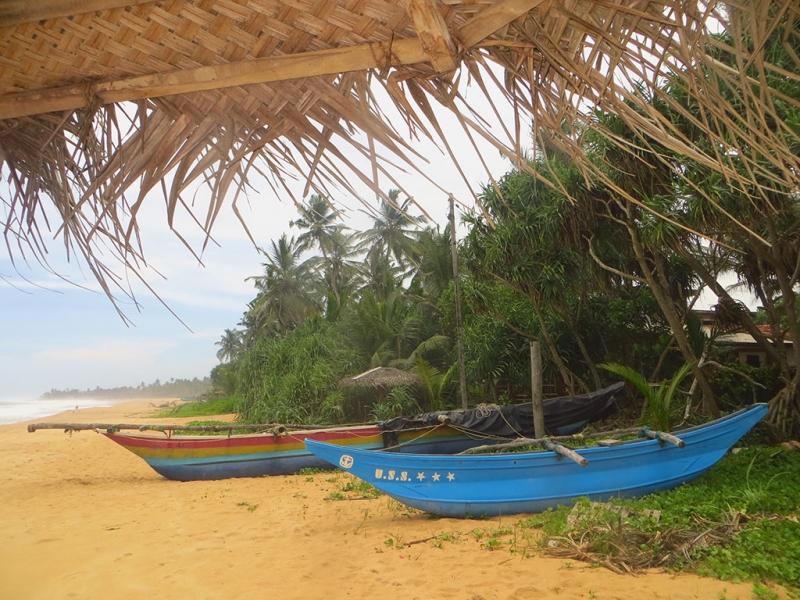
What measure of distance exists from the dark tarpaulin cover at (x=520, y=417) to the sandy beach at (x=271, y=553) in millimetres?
1505

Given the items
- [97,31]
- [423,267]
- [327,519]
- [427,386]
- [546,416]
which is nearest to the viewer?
[97,31]

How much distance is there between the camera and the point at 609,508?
17.5ft

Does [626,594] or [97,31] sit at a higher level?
[97,31]

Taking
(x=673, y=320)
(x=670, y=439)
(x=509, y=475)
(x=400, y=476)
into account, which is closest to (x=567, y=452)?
(x=509, y=475)

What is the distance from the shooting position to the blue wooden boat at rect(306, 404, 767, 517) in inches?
231

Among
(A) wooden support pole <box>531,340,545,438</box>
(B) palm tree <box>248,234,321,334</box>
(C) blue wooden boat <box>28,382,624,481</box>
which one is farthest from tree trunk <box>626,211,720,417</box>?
(B) palm tree <box>248,234,321,334</box>

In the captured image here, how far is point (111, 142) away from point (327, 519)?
5837mm

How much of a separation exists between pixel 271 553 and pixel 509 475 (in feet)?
8.00

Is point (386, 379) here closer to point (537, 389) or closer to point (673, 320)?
point (537, 389)

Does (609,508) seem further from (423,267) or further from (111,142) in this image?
(423,267)

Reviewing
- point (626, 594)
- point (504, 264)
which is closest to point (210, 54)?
point (626, 594)

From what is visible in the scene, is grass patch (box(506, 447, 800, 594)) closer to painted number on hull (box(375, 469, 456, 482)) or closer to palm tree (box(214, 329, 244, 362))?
painted number on hull (box(375, 469, 456, 482))

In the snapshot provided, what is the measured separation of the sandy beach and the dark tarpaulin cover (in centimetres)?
151

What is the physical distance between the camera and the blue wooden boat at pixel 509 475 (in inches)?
231
